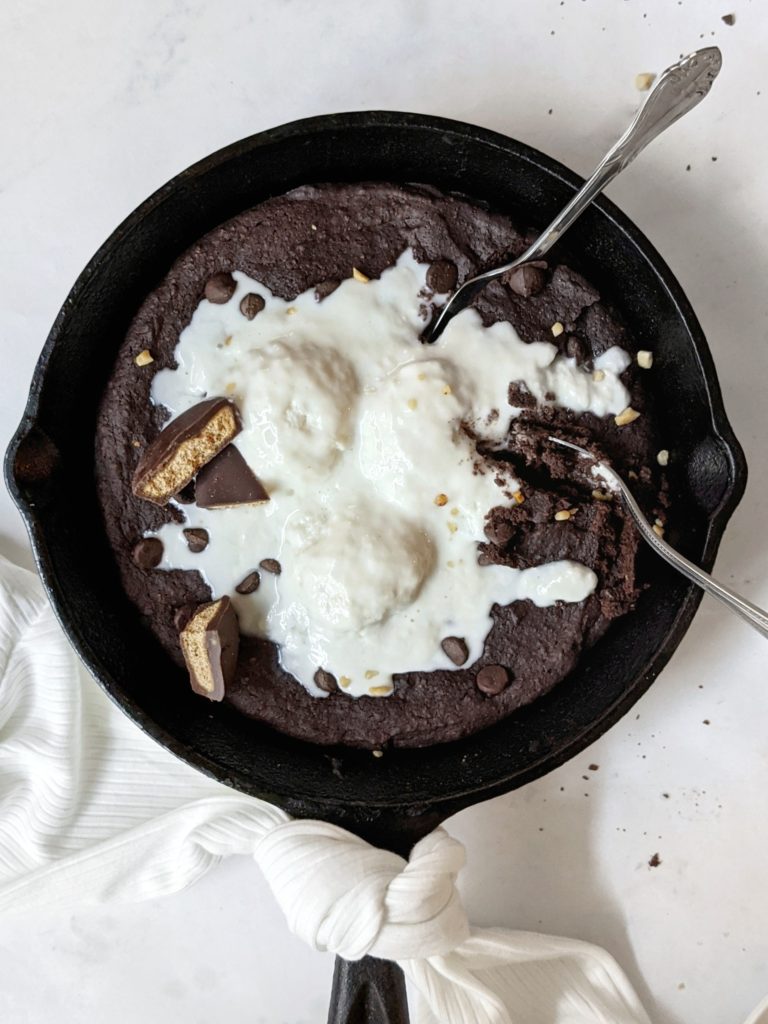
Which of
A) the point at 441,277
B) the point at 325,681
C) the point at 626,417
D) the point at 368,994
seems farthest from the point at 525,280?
the point at 368,994

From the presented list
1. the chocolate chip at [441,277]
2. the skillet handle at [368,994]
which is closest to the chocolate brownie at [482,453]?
the chocolate chip at [441,277]

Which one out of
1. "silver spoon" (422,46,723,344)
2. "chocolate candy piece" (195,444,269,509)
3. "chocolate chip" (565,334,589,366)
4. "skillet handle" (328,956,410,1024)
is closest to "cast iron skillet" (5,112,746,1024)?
"skillet handle" (328,956,410,1024)

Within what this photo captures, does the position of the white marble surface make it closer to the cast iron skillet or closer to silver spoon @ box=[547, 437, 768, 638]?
the cast iron skillet

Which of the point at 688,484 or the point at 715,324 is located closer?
the point at 688,484

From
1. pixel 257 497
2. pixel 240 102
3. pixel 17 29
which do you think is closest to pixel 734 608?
pixel 257 497

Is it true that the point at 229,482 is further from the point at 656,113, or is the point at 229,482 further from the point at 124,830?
the point at 656,113

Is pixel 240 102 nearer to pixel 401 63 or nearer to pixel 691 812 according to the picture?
pixel 401 63

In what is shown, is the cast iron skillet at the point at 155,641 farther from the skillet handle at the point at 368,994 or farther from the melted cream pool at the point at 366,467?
the melted cream pool at the point at 366,467
